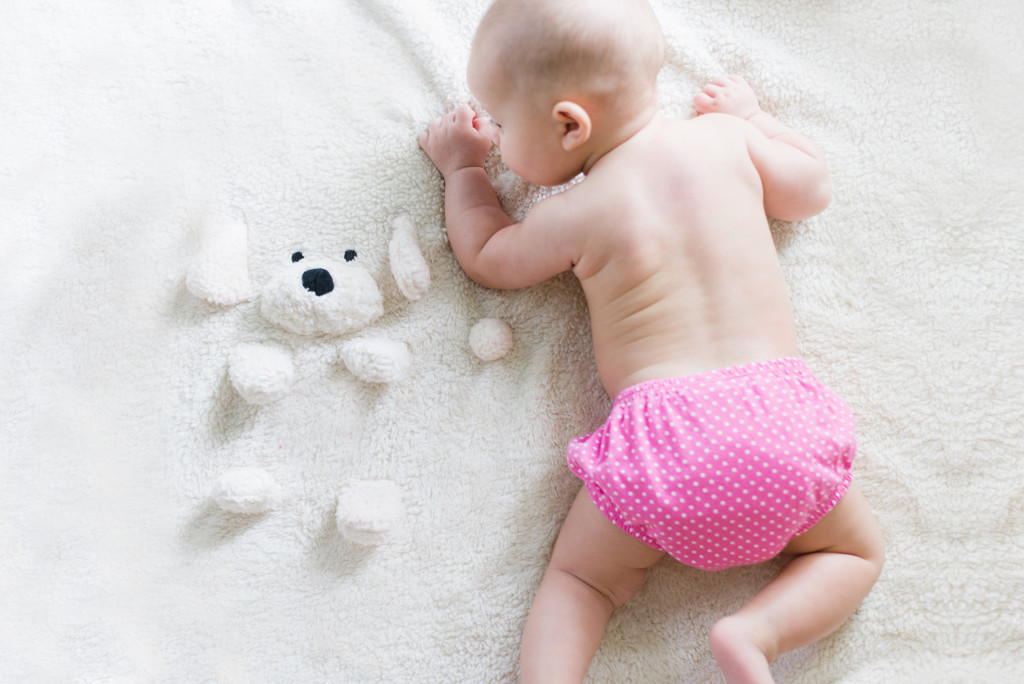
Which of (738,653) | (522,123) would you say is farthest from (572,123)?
(738,653)

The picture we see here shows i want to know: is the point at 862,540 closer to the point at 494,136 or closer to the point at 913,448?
the point at 913,448

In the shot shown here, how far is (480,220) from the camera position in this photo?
38.9 inches

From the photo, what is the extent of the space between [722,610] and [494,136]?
2.23 feet

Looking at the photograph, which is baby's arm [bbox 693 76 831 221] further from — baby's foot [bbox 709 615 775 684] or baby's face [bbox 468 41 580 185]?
baby's foot [bbox 709 615 775 684]

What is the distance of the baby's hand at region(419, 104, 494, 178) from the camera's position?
1000mm

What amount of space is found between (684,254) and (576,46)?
0.85 feet

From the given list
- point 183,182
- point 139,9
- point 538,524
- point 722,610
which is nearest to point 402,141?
point 183,182

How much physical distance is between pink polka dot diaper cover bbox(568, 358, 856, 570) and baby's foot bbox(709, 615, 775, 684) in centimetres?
7

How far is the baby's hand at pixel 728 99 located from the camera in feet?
3.37

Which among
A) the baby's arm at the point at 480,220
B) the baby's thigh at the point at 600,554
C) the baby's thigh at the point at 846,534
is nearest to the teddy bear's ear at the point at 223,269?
the baby's arm at the point at 480,220

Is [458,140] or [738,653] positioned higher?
[458,140]

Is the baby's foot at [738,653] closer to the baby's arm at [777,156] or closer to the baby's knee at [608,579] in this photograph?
the baby's knee at [608,579]

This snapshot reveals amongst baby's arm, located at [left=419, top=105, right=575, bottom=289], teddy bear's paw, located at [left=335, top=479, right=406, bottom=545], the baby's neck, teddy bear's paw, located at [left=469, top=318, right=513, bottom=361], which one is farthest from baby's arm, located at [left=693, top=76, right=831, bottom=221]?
teddy bear's paw, located at [left=335, top=479, right=406, bottom=545]

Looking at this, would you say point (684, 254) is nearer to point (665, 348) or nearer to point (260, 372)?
point (665, 348)
